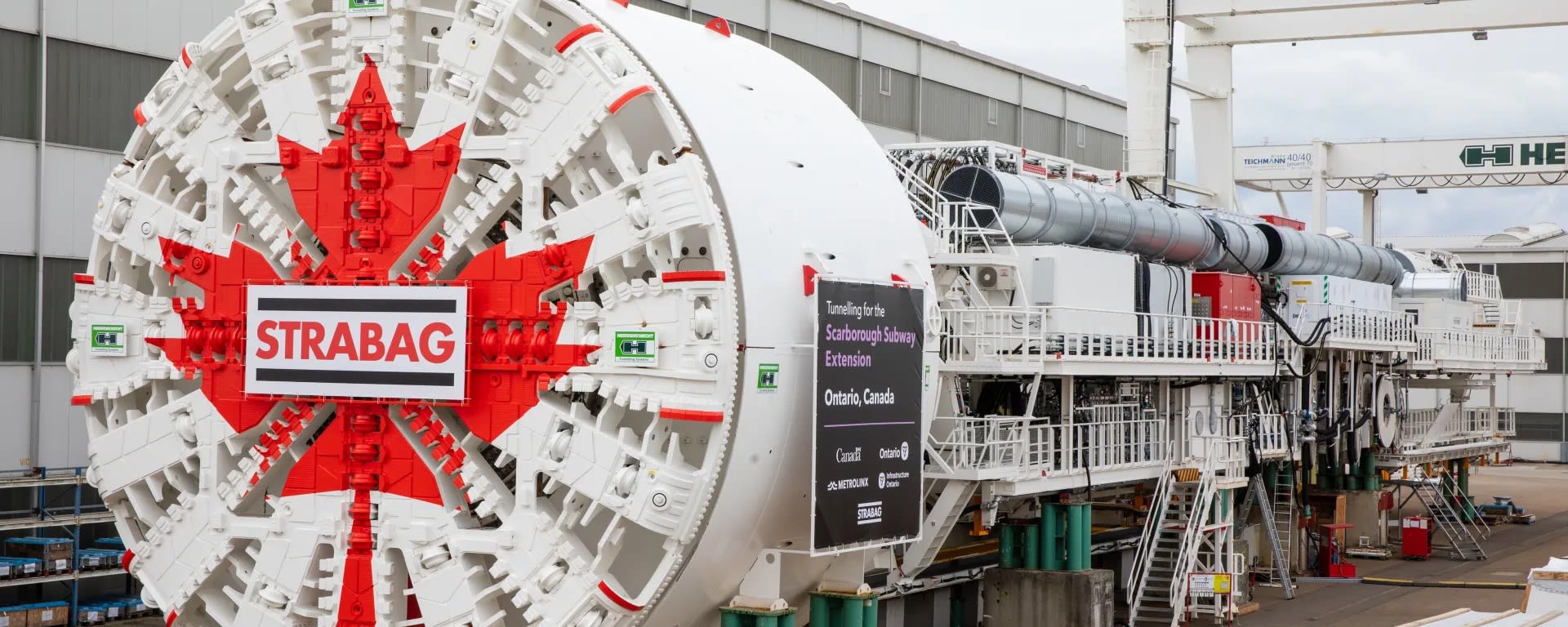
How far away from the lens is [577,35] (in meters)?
17.2

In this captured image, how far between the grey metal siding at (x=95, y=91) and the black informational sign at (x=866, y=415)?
13450 mm

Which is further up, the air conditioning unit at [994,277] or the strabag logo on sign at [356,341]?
the air conditioning unit at [994,277]

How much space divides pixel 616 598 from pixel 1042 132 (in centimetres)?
3317

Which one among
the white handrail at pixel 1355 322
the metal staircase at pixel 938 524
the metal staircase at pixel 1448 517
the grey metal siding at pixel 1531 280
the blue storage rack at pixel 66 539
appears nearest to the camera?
the metal staircase at pixel 938 524

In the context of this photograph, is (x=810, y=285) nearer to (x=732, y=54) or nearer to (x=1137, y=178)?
(x=732, y=54)

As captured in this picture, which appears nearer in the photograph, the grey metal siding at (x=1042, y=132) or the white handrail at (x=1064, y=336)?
the white handrail at (x=1064, y=336)

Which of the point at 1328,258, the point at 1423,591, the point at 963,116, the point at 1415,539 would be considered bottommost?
the point at 1423,591

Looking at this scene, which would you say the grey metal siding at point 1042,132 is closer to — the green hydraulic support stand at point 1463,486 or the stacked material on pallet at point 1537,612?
the green hydraulic support stand at point 1463,486

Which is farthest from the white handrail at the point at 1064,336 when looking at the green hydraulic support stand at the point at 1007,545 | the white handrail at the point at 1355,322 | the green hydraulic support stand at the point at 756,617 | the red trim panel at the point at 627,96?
the red trim panel at the point at 627,96

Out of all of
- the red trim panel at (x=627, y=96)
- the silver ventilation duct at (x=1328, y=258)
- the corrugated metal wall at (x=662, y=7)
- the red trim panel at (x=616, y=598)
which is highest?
the corrugated metal wall at (x=662, y=7)

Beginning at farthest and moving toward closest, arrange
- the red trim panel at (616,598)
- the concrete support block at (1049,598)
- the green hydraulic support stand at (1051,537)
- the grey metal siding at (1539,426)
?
the grey metal siding at (1539,426)
the green hydraulic support stand at (1051,537)
the concrete support block at (1049,598)
the red trim panel at (616,598)

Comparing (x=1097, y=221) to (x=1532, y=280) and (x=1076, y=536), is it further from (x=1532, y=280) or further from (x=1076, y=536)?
(x=1532, y=280)

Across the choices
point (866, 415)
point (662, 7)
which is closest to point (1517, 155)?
point (662, 7)

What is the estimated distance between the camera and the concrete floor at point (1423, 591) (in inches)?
1177
